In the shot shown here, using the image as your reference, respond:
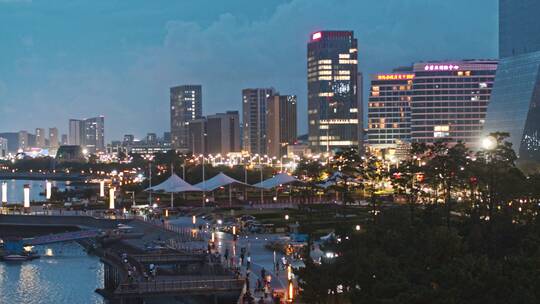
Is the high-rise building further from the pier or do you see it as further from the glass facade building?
the pier

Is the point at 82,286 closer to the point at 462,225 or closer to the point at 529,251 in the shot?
the point at 462,225

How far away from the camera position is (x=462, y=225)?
136ft

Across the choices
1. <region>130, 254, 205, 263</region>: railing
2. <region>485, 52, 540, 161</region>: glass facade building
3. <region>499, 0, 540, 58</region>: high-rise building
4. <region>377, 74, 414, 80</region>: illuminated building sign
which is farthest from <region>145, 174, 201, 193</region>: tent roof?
<region>377, 74, 414, 80</region>: illuminated building sign

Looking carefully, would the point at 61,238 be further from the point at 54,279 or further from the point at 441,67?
the point at 441,67

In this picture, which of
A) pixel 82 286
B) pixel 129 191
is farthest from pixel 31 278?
pixel 129 191

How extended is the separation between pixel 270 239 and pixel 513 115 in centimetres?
4724

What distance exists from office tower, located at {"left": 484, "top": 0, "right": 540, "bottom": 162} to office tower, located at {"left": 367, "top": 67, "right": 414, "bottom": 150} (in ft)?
260

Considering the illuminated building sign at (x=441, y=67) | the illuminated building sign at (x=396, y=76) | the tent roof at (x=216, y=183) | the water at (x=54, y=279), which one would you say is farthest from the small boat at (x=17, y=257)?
the illuminated building sign at (x=396, y=76)

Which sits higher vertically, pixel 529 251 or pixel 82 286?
pixel 529 251

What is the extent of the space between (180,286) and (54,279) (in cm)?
1755

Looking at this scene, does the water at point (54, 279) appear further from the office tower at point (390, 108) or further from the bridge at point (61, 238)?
the office tower at point (390, 108)

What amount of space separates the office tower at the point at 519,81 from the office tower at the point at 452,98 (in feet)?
201

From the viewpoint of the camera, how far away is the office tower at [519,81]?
8831 centimetres

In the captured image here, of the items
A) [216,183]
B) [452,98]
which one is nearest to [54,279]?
[216,183]
